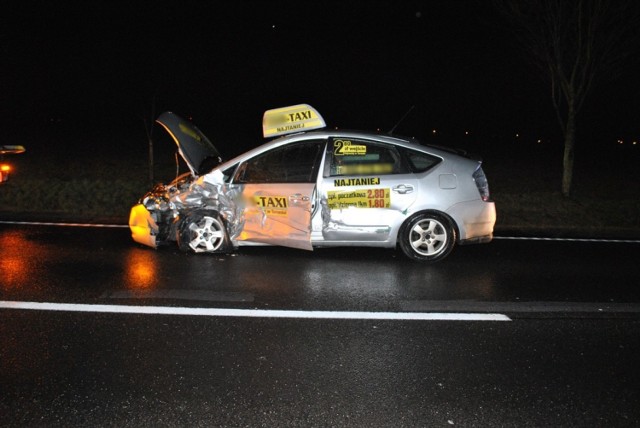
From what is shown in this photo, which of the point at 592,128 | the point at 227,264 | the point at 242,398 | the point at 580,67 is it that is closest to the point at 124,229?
the point at 227,264

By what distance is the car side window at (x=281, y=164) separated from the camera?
723 cm

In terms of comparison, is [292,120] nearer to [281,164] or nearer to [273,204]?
[281,164]

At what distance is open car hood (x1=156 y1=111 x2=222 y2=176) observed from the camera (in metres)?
7.63

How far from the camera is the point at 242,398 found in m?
3.66

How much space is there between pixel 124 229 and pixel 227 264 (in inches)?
111

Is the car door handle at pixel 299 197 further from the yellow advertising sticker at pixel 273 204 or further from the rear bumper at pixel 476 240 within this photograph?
the rear bumper at pixel 476 240

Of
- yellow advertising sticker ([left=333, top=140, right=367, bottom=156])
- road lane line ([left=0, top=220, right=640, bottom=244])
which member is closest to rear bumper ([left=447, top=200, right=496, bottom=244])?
yellow advertising sticker ([left=333, top=140, right=367, bottom=156])

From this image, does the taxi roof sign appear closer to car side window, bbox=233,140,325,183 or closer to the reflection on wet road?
car side window, bbox=233,140,325,183

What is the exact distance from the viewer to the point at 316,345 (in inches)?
178

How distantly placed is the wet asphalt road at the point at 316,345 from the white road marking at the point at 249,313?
0.31 feet

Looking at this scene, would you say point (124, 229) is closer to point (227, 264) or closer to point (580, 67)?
point (227, 264)

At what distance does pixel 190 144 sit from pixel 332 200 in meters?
2.12

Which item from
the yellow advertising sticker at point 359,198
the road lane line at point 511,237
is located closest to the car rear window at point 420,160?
the yellow advertising sticker at point 359,198

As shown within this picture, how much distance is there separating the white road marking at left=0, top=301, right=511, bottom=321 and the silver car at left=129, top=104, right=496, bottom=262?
197cm
